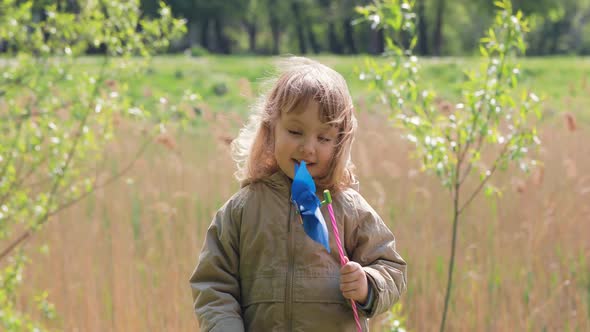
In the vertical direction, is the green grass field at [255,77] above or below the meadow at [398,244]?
below

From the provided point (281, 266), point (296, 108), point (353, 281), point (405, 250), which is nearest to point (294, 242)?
point (281, 266)

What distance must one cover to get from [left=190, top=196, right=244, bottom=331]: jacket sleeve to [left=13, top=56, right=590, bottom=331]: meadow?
443 mm

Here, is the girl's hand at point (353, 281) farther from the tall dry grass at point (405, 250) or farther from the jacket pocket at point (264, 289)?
the tall dry grass at point (405, 250)

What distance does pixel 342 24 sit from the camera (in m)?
35.4

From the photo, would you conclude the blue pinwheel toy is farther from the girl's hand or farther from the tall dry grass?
the tall dry grass

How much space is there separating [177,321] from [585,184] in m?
3.14

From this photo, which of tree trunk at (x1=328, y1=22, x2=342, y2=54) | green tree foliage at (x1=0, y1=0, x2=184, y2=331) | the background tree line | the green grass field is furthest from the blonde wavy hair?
tree trunk at (x1=328, y1=22, x2=342, y2=54)

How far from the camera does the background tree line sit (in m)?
29.9

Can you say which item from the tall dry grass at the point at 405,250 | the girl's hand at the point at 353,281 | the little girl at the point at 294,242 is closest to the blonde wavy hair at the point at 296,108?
the little girl at the point at 294,242

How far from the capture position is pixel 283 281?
1.77m

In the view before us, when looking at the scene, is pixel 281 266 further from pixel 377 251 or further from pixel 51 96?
pixel 51 96

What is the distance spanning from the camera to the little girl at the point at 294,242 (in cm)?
177

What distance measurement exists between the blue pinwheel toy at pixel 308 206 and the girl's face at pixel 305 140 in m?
0.12

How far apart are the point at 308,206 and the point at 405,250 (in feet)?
9.33
